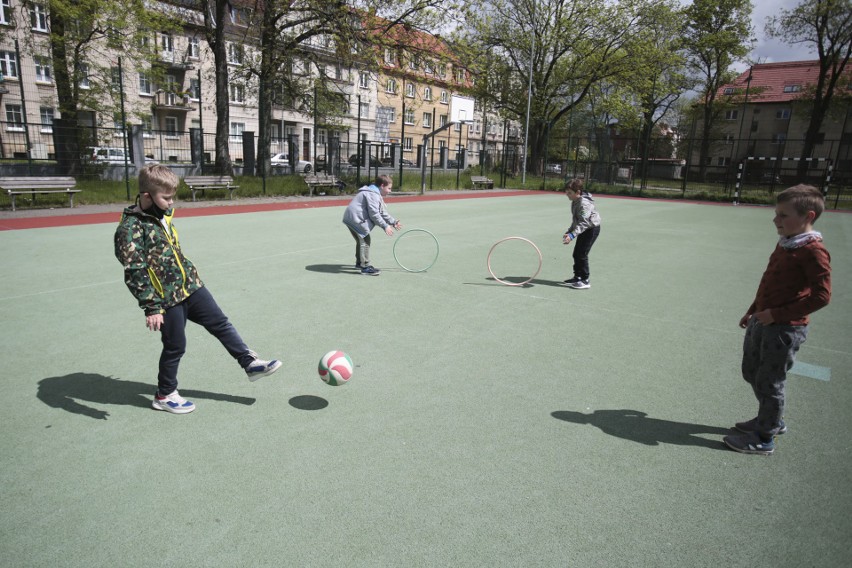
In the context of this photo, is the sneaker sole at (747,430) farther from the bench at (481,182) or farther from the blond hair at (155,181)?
the bench at (481,182)

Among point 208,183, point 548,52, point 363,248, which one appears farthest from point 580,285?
point 548,52

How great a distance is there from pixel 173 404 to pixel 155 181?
1571 mm

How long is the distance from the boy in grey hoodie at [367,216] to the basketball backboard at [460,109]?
814 inches

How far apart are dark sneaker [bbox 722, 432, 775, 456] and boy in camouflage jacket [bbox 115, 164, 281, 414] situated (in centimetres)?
369

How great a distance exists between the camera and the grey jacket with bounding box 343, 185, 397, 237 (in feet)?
26.9

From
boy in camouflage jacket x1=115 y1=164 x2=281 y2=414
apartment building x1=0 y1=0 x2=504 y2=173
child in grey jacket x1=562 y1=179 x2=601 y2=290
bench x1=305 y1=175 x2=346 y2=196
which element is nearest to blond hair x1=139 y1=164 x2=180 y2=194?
boy in camouflage jacket x1=115 y1=164 x2=281 y2=414

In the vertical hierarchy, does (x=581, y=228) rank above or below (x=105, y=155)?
below

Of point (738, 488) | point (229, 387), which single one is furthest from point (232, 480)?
point (738, 488)

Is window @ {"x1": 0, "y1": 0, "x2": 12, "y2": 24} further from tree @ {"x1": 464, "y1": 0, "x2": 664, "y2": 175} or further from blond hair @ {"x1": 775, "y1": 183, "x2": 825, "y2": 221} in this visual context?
blond hair @ {"x1": 775, "y1": 183, "x2": 825, "y2": 221}

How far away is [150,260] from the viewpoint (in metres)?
3.51

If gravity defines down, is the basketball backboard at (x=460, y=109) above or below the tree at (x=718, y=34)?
below

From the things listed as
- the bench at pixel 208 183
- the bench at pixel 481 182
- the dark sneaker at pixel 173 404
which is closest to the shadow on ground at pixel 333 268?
the dark sneaker at pixel 173 404

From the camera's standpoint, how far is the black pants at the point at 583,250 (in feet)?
26.3

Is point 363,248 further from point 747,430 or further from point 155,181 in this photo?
point 747,430
